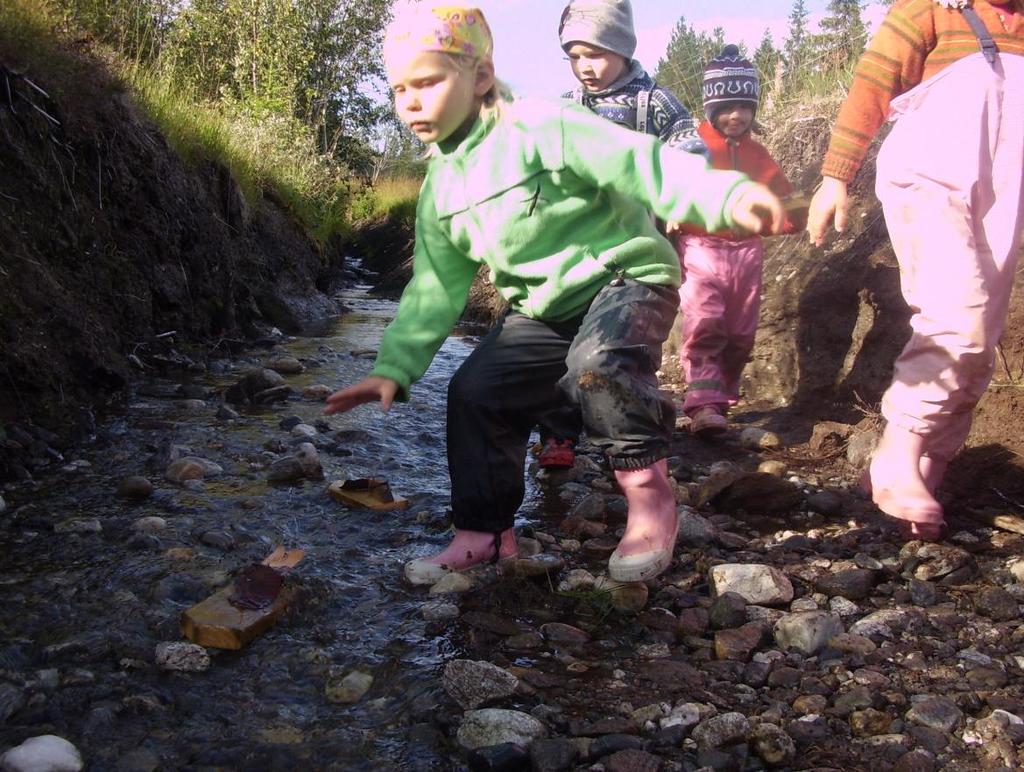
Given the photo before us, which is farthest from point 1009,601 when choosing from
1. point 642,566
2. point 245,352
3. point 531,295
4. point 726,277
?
point 245,352

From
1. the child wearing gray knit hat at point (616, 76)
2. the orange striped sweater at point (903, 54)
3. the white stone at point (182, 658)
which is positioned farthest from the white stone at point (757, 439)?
the white stone at point (182, 658)

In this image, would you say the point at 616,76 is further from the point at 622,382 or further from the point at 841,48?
the point at 841,48

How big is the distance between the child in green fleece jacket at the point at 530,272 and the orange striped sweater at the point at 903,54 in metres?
0.82

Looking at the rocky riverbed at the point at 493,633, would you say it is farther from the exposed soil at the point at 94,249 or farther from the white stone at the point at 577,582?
the exposed soil at the point at 94,249

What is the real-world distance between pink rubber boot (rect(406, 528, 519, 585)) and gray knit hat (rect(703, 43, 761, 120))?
287cm

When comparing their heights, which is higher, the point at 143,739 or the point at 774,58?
the point at 774,58

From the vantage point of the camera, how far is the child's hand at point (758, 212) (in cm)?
215

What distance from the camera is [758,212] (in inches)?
85.5

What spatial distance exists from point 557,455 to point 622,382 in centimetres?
129

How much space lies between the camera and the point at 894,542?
2777 millimetres

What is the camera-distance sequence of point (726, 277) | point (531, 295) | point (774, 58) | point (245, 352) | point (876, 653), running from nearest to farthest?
point (876, 653) → point (531, 295) → point (726, 277) → point (245, 352) → point (774, 58)

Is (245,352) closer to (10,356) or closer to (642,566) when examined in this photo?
(10,356)

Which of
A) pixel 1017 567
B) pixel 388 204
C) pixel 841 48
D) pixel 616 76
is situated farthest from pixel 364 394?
pixel 388 204

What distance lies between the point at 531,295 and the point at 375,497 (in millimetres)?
918
